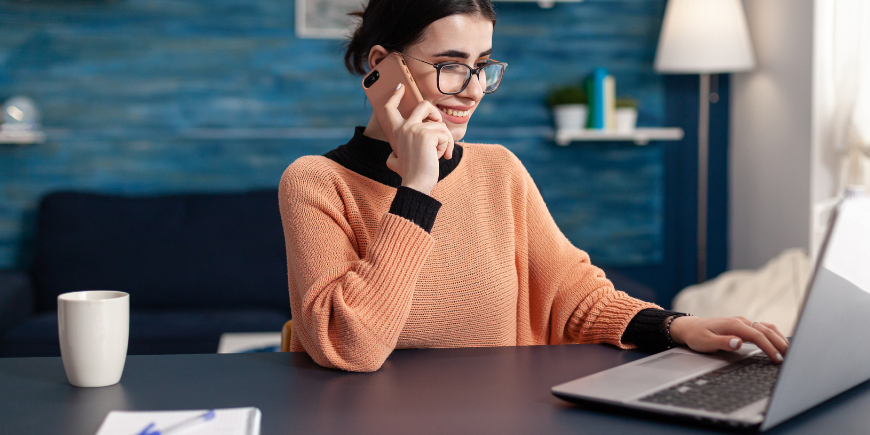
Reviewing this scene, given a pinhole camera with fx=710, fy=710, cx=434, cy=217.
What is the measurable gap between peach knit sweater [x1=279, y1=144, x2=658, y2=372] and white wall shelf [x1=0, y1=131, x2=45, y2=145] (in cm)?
215

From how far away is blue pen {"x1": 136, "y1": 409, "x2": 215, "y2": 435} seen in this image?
2.05 ft

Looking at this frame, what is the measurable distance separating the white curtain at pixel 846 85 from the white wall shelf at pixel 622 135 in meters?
0.65

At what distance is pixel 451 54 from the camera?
117 centimetres

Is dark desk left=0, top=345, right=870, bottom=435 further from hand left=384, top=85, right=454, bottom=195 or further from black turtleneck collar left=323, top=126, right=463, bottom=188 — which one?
black turtleneck collar left=323, top=126, right=463, bottom=188

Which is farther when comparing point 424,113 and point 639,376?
point 424,113

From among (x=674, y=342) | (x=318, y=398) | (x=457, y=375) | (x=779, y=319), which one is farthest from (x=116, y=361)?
(x=779, y=319)

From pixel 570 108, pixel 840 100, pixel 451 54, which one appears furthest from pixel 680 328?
pixel 570 108

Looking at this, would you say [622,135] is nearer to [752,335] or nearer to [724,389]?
[752,335]

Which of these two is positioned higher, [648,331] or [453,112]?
[453,112]

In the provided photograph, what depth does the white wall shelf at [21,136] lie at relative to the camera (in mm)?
2803

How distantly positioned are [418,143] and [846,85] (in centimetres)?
220

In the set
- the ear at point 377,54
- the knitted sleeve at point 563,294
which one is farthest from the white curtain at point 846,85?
the ear at point 377,54

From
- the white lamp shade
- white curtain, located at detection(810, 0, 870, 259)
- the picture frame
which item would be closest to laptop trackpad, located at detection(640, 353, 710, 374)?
white curtain, located at detection(810, 0, 870, 259)

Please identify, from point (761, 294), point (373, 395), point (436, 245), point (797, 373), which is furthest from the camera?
point (761, 294)
